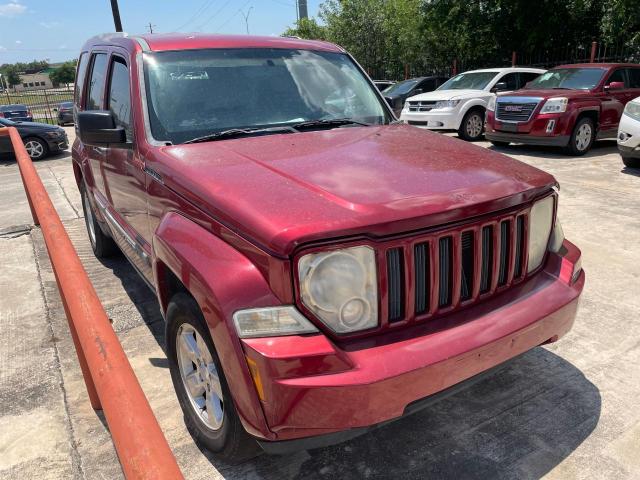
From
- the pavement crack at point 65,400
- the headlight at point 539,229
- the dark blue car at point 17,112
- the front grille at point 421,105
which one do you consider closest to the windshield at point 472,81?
the front grille at point 421,105

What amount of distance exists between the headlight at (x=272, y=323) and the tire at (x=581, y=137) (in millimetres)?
9597

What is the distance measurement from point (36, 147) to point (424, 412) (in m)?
14.3

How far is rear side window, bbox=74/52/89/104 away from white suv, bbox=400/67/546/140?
26.8 feet

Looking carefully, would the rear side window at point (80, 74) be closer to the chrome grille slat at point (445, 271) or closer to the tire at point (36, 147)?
→ the chrome grille slat at point (445, 271)

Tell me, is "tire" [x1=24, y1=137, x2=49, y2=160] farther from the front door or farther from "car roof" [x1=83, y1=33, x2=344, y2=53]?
the front door

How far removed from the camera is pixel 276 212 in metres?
2.02

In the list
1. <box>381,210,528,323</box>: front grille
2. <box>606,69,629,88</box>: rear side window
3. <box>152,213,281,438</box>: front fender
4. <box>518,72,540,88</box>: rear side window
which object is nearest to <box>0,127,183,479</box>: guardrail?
<box>152,213,281,438</box>: front fender

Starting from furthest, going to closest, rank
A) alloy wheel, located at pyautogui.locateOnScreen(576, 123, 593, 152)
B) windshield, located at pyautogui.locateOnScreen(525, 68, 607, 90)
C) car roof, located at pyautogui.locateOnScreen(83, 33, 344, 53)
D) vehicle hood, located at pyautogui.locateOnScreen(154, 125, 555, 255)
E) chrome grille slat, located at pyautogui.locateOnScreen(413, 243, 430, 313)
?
windshield, located at pyautogui.locateOnScreen(525, 68, 607, 90)
alloy wheel, located at pyautogui.locateOnScreen(576, 123, 593, 152)
car roof, located at pyautogui.locateOnScreen(83, 33, 344, 53)
chrome grille slat, located at pyautogui.locateOnScreen(413, 243, 430, 313)
vehicle hood, located at pyautogui.locateOnScreen(154, 125, 555, 255)

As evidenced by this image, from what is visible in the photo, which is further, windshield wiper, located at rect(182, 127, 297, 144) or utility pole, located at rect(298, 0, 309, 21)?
utility pole, located at rect(298, 0, 309, 21)

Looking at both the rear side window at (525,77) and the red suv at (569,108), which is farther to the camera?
the rear side window at (525,77)

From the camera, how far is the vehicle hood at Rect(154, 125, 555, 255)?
77.7 inches

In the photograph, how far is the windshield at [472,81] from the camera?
42.5 feet

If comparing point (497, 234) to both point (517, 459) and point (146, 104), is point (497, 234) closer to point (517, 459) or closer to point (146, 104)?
point (517, 459)

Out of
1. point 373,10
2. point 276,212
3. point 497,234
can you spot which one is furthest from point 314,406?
point 373,10
